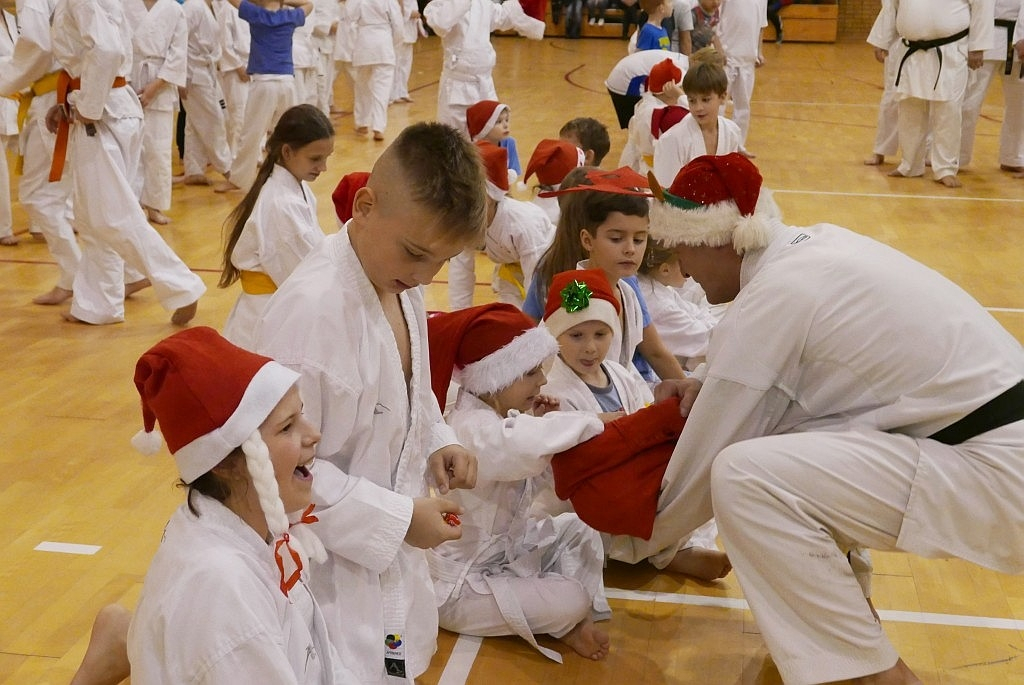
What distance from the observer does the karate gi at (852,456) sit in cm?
261

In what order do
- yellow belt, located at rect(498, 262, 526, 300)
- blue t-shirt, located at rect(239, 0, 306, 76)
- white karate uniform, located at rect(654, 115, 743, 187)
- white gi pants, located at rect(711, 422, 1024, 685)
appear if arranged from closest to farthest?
1. white gi pants, located at rect(711, 422, 1024, 685)
2. yellow belt, located at rect(498, 262, 526, 300)
3. white karate uniform, located at rect(654, 115, 743, 187)
4. blue t-shirt, located at rect(239, 0, 306, 76)

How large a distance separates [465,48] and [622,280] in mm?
5190

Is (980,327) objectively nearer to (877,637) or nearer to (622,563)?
(877,637)

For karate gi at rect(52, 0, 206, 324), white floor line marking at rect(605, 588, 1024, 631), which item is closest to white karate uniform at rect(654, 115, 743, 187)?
karate gi at rect(52, 0, 206, 324)

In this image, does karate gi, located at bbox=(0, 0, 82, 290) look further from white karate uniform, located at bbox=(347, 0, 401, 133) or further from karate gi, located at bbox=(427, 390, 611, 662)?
white karate uniform, located at bbox=(347, 0, 401, 133)

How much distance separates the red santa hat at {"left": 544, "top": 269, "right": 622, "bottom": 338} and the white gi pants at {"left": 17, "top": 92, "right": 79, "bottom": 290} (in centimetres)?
373

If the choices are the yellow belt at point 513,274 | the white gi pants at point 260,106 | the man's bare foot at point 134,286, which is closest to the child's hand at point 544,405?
the yellow belt at point 513,274

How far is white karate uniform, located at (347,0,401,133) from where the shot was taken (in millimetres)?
11719

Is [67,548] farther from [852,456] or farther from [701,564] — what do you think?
[852,456]

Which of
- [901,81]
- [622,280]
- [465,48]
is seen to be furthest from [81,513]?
[901,81]

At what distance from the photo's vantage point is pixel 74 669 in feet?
9.66

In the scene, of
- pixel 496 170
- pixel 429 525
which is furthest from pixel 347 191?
pixel 429 525

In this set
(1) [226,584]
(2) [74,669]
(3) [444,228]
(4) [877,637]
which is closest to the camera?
(1) [226,584]

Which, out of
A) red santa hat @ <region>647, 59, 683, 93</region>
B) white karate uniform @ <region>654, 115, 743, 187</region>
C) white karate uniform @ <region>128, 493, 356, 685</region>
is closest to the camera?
white karate uniform @ <region>128, 493, 356, 685</region>
